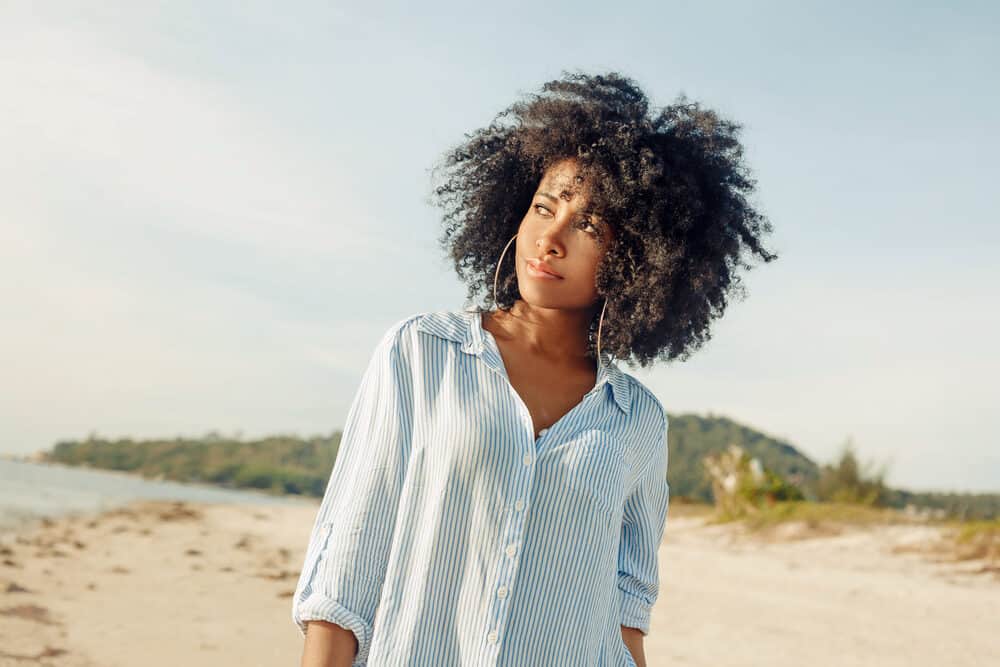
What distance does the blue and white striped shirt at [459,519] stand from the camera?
200cm

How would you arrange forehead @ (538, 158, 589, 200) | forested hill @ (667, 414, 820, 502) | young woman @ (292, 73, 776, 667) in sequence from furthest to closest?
1. forested hill @ (667, 414, 820, 502)
2. forehead @ (538, 158, 589, 200)
3. young woman @ (292, 73, 776, 667)

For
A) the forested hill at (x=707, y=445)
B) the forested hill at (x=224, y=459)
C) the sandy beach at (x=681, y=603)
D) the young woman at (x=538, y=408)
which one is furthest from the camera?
the forested hill at (x=224, y=459)

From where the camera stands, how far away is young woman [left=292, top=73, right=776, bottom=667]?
2.03 m

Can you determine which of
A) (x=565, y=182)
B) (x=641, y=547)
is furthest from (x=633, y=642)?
(x=565, y=182)

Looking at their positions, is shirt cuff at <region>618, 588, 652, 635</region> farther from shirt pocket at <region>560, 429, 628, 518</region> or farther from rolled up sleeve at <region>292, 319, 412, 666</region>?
→ rolled up sleeve at <region>292, 319, 412, 666</region>

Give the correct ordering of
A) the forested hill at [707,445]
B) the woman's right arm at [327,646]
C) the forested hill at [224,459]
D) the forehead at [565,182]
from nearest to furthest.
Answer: the woman's right arm at [327,646] → the forehead at [565,182] → the forested hill at [707,445] → the forested hill at [224,459]

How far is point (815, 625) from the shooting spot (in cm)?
701

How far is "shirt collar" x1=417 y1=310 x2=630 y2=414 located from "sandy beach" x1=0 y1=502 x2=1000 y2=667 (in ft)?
11.6

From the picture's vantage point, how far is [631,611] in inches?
98.7

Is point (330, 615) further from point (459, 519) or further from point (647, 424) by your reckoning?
point (647, 424)

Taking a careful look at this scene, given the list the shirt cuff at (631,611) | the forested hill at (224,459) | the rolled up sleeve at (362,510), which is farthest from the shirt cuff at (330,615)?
the forested hill at (224,459)

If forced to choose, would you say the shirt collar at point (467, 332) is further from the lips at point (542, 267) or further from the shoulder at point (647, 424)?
the lips at point (542, 267)

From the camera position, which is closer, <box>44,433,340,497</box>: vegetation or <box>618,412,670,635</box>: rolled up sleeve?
<box>618,412,670,635</box>: rolled up sleeve

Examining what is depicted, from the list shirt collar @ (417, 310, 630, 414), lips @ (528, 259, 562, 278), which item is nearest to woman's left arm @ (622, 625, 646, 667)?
shirt collar @ (417, 310, 630, 414)
